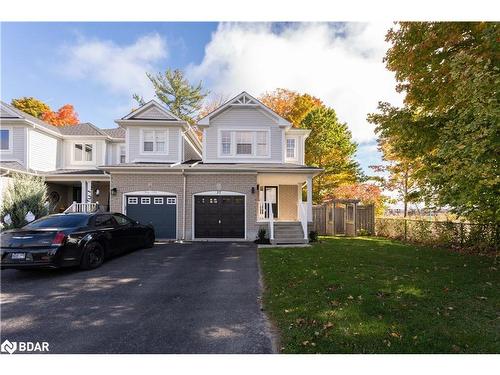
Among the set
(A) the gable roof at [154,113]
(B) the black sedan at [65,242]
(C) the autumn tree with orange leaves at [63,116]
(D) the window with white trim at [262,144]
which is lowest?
(B) the black sedan at [65,242]

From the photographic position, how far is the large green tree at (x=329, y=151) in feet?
70.1

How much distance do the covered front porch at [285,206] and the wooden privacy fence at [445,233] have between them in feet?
18.4

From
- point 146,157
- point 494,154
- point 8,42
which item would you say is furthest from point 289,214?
point 8,42

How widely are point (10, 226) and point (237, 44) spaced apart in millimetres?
13796

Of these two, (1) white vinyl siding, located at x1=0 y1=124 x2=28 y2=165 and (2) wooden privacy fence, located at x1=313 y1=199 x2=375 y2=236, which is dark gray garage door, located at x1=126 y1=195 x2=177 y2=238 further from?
(1) white vinyl siding, located at x1=0 y1=124 x2=28 y2=165

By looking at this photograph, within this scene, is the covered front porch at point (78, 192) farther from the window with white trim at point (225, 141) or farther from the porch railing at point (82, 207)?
the window with white trim at point (225, 141)

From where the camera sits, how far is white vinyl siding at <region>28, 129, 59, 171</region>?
17.0 meters

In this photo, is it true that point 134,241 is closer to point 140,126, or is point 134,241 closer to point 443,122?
point 140,126

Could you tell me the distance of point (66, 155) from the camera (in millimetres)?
19375

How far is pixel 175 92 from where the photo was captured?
105 feet

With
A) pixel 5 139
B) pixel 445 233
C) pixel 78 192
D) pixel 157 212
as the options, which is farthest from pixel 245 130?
pixel 5 139

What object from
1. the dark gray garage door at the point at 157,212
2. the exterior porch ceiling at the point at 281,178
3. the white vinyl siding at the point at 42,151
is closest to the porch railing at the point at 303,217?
the exterior porch ceiling at the point at 281,178

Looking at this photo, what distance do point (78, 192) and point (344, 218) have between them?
20034 mm

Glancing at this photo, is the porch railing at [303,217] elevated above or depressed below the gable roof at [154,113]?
below
